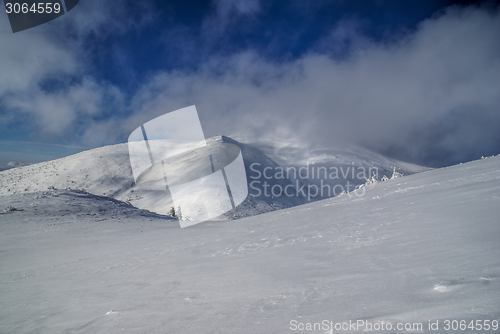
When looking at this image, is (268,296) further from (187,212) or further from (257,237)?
(187,212)

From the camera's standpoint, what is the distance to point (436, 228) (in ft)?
8.16

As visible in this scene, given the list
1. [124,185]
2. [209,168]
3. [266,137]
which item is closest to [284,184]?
[209,168]

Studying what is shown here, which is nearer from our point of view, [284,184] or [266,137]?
[284,184]

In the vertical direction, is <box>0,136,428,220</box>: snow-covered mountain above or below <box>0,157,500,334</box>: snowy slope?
above

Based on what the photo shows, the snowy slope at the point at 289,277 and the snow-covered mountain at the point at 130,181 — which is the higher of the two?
the snow-covered mountain at the point at 130,181

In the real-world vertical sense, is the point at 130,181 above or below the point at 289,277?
above

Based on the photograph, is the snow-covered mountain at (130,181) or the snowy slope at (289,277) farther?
the snow-covered mountain at (130,181)

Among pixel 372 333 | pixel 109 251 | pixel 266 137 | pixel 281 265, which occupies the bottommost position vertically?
pixel 372 333

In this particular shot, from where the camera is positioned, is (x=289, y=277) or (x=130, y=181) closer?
(x=289, y=277)

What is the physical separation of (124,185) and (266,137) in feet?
135

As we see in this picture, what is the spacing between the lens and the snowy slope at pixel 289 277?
1430 millimetres

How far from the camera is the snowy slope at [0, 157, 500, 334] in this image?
143 cm

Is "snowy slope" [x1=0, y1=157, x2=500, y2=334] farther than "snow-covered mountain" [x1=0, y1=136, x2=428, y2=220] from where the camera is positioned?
No

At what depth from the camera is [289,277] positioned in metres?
2.14
